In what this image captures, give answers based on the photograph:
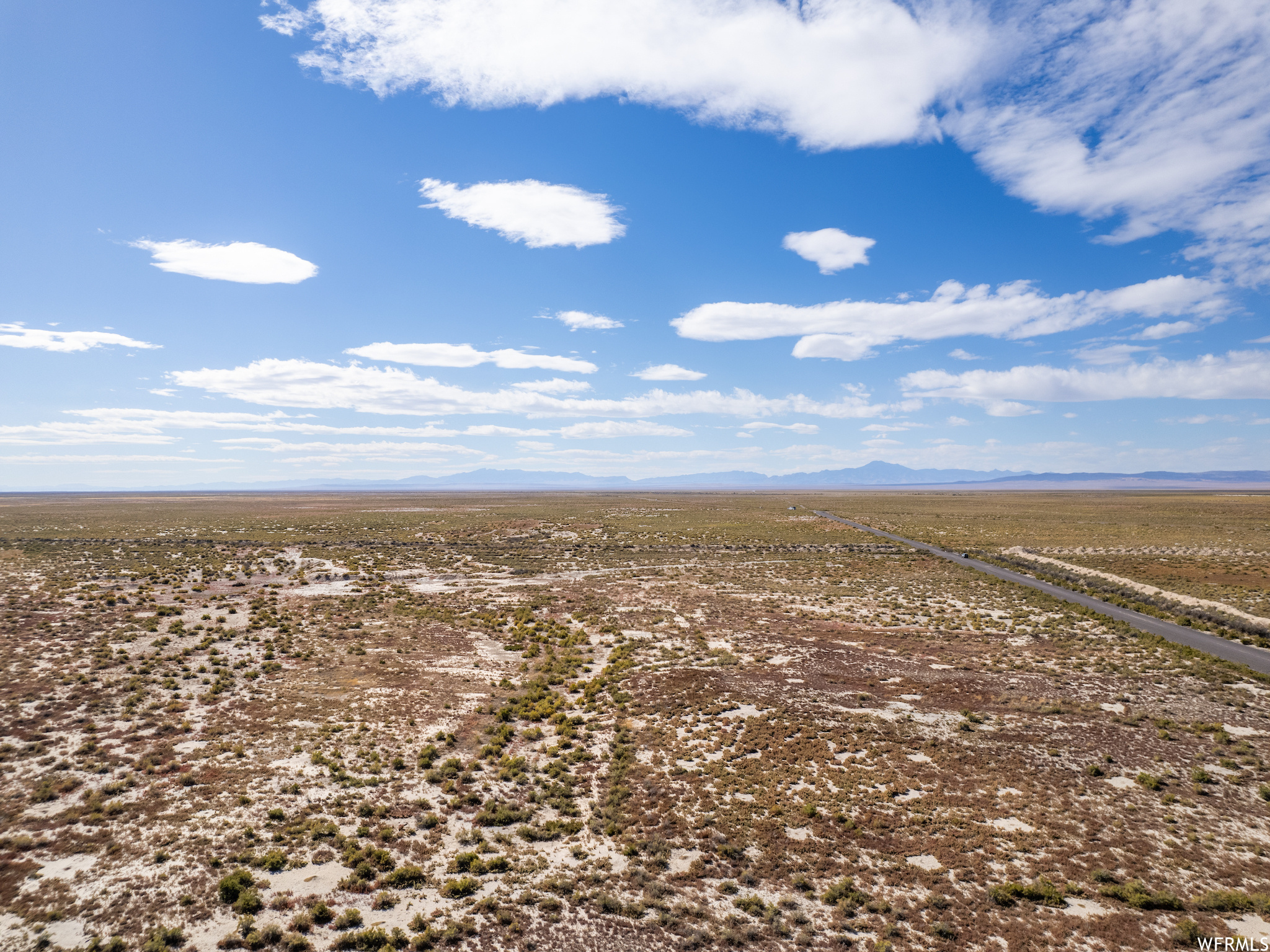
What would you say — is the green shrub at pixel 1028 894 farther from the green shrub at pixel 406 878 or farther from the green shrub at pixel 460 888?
the green shrub at pixel 406 878

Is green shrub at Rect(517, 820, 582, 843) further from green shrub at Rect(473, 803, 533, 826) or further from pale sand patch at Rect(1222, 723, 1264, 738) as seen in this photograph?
pale sand patch at Rect(1222, 723, 1264, 738)

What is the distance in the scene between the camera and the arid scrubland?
10617 mm

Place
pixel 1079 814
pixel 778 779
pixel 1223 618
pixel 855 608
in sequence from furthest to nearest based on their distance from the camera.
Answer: pixel 855 608, pixel 1223 618, pixel 778 779, pixel 1079 814

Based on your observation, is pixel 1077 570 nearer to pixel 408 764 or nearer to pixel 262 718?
pixel 408 764

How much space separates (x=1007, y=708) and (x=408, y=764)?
788 inches

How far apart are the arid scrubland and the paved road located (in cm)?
158

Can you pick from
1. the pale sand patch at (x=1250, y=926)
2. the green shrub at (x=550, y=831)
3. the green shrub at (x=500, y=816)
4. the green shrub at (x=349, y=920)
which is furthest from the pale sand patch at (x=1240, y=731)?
the green shrub at (x=349, y=920)

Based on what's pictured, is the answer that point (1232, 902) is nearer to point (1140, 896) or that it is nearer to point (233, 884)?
point (1140, 896)

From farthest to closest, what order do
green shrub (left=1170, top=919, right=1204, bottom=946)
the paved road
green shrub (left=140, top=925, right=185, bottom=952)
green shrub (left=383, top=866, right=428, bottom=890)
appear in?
1. the paved road
2. green shrub (left=383, top=866, right=428, bottom=890)
3. green shrub (left=1170, top=919, right=1204, bottom=946)
4. green shrub (left=140, top=925, right=185, bottom=952)

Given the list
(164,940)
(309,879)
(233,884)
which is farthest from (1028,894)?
(164,940)

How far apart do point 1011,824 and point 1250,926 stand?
12.6ft

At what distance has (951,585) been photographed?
136ft

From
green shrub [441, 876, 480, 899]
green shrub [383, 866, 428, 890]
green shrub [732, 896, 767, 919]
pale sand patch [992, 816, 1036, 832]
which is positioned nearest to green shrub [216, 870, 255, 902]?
green shrub [383, 866, 428, 890]

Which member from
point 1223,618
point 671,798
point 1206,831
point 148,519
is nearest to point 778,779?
point 671,798
